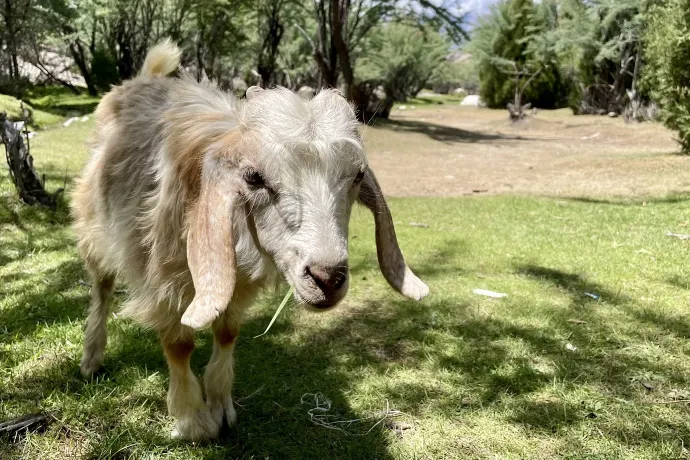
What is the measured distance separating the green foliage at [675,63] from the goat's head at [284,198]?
36.0 feet

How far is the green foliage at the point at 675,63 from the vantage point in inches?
412

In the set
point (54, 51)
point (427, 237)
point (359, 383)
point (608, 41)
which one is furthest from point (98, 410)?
point (54, 51)

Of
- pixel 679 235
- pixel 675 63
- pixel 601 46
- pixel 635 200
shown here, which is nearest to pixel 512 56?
pixel 601 46

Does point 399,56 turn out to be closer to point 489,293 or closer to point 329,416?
point 489,293

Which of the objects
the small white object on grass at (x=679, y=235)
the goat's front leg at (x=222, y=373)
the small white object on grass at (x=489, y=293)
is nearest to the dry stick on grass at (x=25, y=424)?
the goat's front leg at (x=222, y=373)

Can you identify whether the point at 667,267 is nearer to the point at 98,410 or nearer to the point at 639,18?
the point at 98,410

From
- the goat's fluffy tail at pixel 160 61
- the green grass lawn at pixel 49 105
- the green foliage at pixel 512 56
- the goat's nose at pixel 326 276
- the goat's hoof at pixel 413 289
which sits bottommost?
the green grass lawn at pixel 49 105

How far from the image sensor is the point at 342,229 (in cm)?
194

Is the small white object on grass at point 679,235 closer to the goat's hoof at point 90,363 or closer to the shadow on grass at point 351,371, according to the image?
the shadow on grass at point 351,371

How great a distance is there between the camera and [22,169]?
5.69 metres

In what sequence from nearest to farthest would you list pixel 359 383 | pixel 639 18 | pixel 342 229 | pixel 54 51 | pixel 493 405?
pixel 342 229 → pixel 493 405 → pixel 359 383 → pixel 639 18 → pixel 54 51

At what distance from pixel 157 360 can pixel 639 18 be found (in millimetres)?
24644

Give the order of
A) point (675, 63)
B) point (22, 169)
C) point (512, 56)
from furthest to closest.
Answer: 1. point (512, 56)
2. point (675, 63)
3. point (22, 169)

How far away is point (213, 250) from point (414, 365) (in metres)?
1.89
